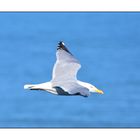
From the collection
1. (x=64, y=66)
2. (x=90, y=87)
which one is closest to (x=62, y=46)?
(x=64, y=66)

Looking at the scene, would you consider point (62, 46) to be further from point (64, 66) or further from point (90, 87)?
point (90, 87)

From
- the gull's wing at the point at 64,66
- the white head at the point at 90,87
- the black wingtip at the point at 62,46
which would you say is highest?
the black wingtip at the point at 62,46

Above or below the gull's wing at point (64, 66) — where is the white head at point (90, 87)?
below

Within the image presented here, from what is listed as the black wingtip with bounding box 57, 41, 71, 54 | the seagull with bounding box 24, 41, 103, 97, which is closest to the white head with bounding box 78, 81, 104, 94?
the seagull with bounding box 24, 41, 103, 97

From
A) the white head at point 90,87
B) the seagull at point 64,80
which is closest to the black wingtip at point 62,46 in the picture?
the seagull at point 64,80

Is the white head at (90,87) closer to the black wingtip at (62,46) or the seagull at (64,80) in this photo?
the seagull at (64,80)

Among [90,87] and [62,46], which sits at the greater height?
[62,46]

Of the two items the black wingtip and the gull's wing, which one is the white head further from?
the black wingtip
